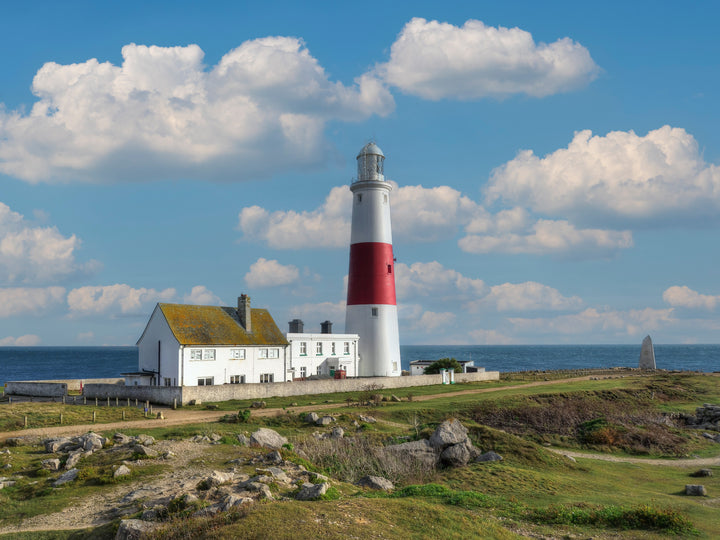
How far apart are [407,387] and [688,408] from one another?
2619 cm

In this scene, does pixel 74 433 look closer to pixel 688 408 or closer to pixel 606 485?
pixel 606 485

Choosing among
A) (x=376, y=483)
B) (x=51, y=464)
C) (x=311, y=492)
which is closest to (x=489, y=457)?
(x=376, y=483)

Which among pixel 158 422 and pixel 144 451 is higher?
pixel 144 451

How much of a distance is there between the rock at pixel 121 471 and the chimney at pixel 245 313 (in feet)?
111

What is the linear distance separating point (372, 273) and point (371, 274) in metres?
0.15

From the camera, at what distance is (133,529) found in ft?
44.5

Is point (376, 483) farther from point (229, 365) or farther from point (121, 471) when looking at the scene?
point (229, 365)

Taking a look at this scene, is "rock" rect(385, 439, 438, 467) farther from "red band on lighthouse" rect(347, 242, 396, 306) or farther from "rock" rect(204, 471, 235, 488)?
"red band on lighthouse" rect(347, 242, 396, 306)

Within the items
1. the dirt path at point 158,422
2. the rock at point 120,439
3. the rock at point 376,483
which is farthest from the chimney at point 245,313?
the rock at point 376,483

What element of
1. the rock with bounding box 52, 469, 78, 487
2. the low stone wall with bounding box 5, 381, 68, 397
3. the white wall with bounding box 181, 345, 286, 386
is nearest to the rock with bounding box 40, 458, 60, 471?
the rock with bounding box 52, 469, 78, 487

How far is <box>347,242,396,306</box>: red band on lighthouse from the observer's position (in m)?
58.8

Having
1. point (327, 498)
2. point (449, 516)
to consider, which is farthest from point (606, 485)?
point (327, 498)

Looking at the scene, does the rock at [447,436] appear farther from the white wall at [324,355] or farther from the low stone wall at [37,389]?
the low stone wall at [37,389]

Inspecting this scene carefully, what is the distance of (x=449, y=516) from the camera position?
15.3 m
